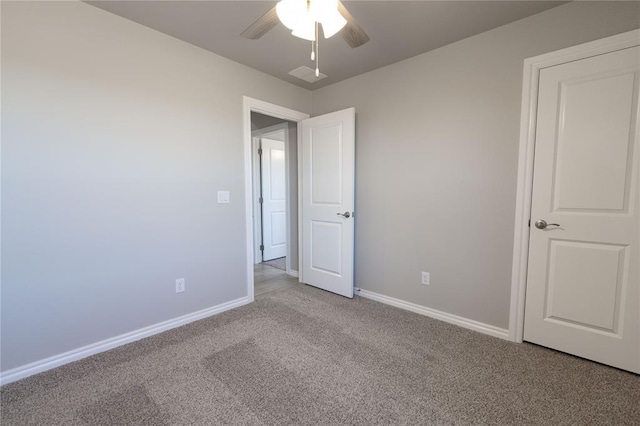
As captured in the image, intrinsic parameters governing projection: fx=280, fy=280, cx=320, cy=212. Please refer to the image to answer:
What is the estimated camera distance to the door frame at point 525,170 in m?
1.86

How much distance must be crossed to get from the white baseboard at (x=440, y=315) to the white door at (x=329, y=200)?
0.26m

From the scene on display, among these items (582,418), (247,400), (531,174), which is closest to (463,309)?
(582,418)

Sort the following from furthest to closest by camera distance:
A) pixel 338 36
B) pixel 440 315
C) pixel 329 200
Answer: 1. pixel 329 200
2. pixel 440 315
3. pixel 338 36

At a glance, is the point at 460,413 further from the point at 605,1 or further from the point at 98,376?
the point at 605,1

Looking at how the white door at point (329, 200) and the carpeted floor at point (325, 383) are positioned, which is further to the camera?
the white door at point (329, 200)

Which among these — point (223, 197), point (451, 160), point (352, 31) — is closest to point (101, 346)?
point (223, 197)

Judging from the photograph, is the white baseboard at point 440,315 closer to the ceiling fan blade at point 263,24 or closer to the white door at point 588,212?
the white door at point 588,212

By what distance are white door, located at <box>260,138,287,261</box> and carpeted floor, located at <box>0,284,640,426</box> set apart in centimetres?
248

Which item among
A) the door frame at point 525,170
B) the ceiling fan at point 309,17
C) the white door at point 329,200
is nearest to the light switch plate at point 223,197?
the white door at point 329,200

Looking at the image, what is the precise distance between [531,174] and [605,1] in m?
1.08

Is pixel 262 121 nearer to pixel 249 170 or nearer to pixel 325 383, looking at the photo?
pixel 249 170

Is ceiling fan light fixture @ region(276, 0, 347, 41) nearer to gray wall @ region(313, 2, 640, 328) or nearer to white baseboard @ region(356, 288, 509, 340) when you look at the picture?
gray wall @ region(313, 2, 640, 328)

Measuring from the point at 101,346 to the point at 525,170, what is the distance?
10.8 ft

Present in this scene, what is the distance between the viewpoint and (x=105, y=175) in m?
1.97
